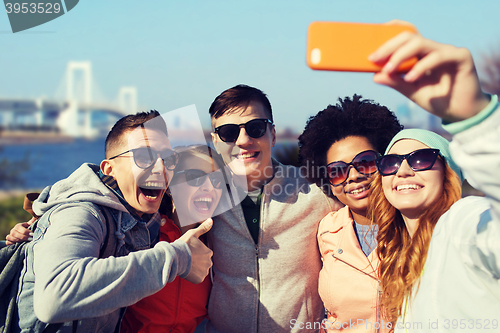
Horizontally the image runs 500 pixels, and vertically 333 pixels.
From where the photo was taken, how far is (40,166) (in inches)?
2628

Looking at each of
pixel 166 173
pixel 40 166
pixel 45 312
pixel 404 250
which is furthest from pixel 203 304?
pixel 40 166

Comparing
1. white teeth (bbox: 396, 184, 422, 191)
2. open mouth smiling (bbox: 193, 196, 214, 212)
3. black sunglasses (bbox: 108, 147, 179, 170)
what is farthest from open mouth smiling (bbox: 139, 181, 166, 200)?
white teeth (bbox: 396, 184, 422, 191)

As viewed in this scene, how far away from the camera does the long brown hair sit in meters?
2.11

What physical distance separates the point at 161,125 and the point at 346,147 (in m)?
1.55

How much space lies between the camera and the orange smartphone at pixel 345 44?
1019mm

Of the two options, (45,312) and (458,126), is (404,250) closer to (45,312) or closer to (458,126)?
(458,126)

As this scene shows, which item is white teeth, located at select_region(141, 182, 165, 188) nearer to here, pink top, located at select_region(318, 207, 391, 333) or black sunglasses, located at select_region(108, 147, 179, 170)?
black sunglasses, located at select_region(108, 147, 179, 170)

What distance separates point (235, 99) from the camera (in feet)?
10.4

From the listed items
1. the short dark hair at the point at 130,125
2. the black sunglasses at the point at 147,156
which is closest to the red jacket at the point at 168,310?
the black sunglasses at the point at 147,156

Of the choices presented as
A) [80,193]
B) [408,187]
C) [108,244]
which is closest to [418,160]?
[408,187]

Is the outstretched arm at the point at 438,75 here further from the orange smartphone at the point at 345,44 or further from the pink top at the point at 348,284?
the pink top at the point at 348,284

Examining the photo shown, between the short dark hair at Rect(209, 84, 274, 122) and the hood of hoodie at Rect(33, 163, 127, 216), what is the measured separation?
119 centimetres

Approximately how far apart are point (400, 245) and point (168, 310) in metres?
1.71

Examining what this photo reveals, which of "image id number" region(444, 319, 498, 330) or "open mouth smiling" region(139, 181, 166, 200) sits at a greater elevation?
"image id number" region(444, 319, 498, 330)
